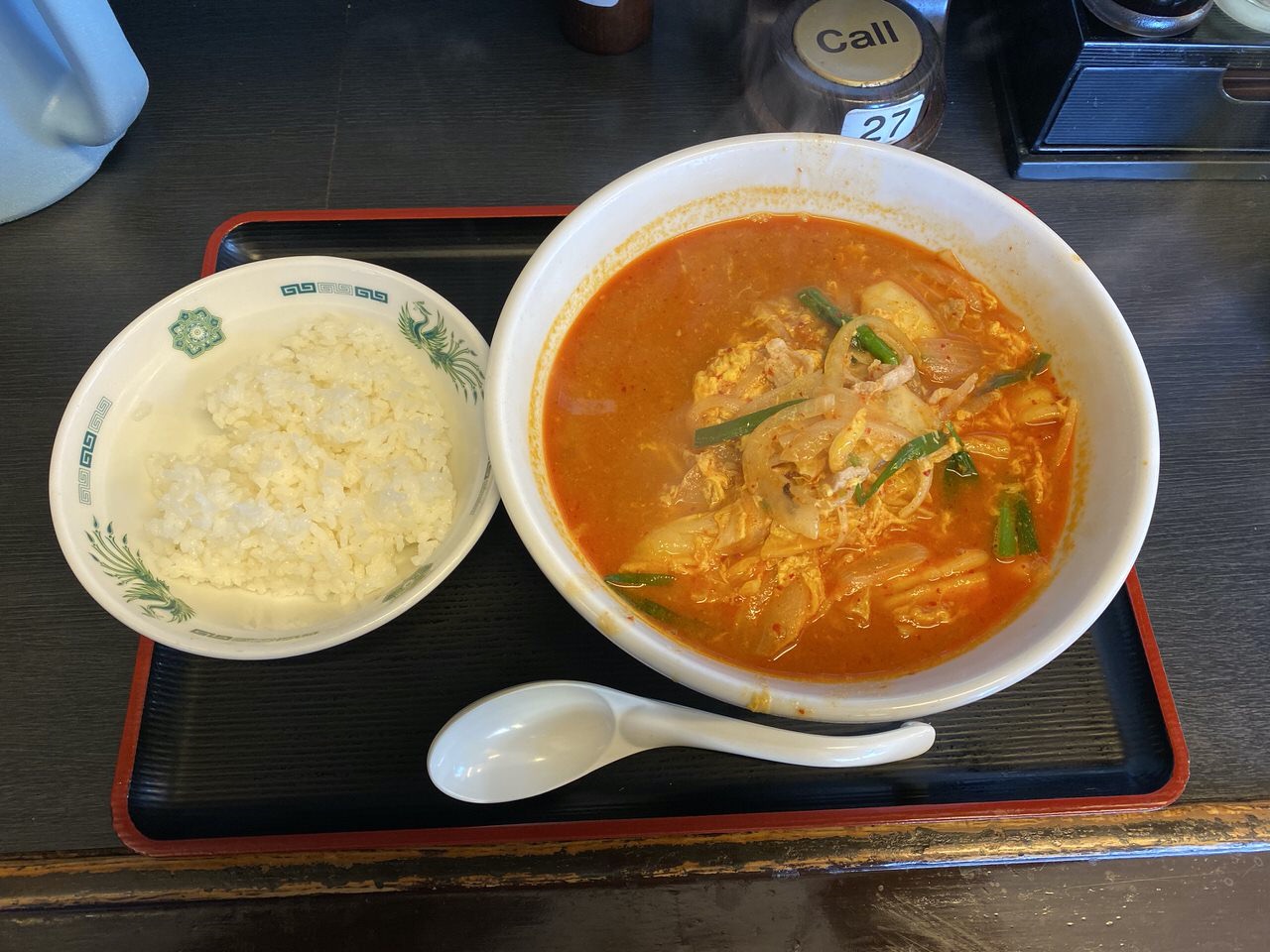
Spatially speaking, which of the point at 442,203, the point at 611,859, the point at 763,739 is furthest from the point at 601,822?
the point at 442,203

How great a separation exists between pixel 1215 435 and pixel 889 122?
1292mm

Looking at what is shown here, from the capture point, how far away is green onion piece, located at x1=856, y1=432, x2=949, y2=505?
1774 millimetres

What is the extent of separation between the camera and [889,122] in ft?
7.73

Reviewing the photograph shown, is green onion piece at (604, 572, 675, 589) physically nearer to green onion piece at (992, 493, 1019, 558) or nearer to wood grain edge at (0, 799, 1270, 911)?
wood grain edge at (0, 799, 1270, 911)

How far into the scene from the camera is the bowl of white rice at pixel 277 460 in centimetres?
179

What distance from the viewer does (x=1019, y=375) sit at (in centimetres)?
190

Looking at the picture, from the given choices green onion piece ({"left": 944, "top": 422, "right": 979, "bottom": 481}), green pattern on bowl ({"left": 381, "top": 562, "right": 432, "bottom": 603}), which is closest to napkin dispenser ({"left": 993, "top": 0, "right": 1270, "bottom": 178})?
green onion piece ({"left": 944, "top": 422, "right": 979, "bottom": 481})

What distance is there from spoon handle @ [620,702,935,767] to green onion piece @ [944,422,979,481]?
57cm

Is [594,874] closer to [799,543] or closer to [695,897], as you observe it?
[695,897]

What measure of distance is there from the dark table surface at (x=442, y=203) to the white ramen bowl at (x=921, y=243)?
24.0 inches

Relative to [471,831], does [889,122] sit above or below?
above

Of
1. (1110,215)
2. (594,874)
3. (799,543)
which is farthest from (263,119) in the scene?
(1110,215)

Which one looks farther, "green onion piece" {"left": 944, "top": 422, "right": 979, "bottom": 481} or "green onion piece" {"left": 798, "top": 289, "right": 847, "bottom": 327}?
"green onion piece" {"left": 798, "top": 289, "right": 847, "bottom": 327}

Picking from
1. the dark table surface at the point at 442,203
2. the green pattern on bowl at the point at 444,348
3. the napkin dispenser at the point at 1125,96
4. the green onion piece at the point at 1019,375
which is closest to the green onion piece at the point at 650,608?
the green pattern on bowl at the point at 444,348
